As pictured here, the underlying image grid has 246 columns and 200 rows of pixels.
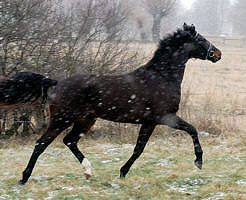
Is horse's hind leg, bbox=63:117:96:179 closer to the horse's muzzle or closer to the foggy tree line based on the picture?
the horse's muzzle

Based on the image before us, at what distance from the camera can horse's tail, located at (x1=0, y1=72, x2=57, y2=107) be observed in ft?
19.2

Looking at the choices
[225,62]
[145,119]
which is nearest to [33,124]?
[145,119]

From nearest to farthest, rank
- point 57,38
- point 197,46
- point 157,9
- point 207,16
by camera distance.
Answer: point 197,46 → point 57,38 → point 157,9 → point 207,16

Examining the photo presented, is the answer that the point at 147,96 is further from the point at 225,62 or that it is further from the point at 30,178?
the point at 225,62

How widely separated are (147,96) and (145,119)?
331 millimetres

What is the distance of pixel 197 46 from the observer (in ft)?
20.7

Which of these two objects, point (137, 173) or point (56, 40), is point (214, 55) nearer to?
point (137, 173)

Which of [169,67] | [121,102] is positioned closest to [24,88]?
[121,102]

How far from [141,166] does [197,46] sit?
225cm

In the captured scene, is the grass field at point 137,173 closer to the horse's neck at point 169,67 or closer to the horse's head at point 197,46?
the horse's neck at point 169,67

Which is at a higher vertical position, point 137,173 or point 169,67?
point 169,67

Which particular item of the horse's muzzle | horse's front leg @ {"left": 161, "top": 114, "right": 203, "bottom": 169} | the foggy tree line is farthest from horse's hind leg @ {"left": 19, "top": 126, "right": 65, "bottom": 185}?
the foggy tree line

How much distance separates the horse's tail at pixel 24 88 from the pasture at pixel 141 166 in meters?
1.19

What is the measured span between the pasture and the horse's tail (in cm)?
119
